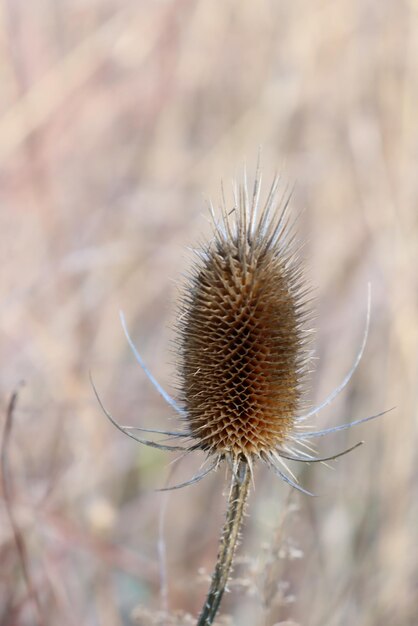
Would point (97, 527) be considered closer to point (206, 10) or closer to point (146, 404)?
point (146, 404)

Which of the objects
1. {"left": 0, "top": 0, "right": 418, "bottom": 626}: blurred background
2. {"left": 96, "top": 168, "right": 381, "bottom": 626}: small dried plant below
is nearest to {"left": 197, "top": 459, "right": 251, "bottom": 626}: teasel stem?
{"left": 96, "top": 168, "right": 381, "bottom": 626}: small dried plant below

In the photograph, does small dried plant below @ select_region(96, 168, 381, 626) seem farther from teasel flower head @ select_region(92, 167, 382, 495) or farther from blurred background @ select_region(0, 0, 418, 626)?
blurred background @ select_region(0, 0, 418, 626)

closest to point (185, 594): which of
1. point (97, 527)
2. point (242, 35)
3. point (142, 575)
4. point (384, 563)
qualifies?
point (142, 575)

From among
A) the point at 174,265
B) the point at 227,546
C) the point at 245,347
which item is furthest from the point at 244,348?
the point at 174,265

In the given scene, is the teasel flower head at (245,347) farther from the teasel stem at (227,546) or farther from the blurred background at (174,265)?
the blurred background at (174,265)

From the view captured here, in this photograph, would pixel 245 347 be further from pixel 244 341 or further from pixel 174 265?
pixel 174 265

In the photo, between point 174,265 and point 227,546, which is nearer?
point 227,546

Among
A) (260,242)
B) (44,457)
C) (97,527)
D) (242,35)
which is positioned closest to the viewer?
(260,242)
